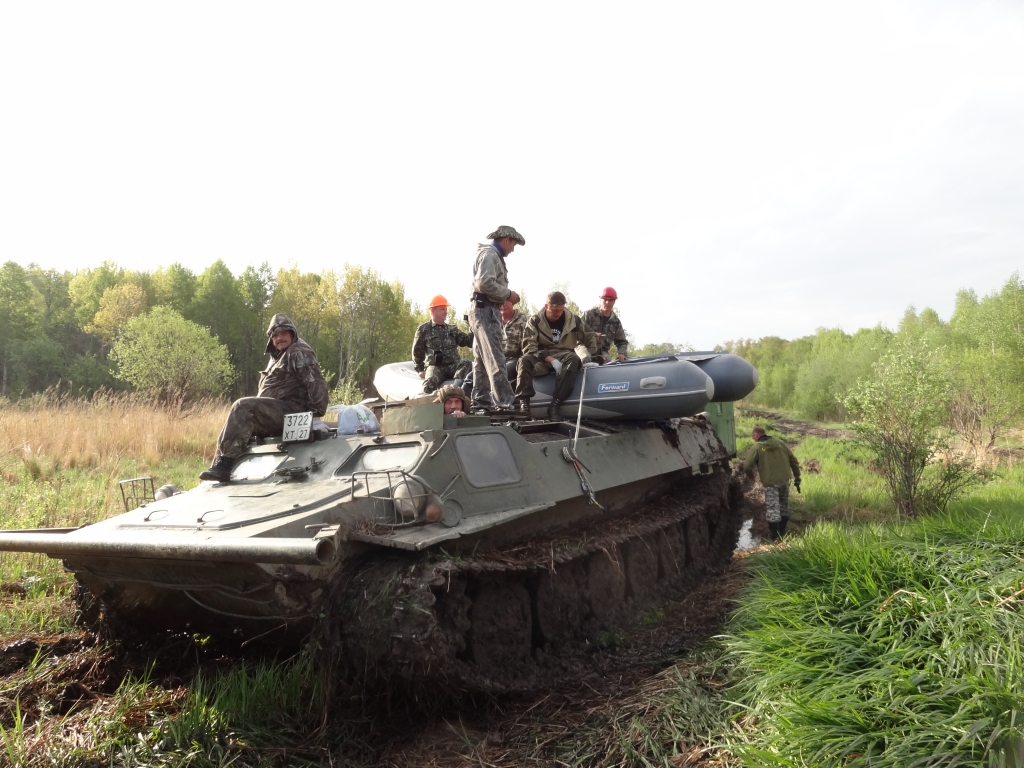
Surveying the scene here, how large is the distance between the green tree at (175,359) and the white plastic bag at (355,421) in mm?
17600

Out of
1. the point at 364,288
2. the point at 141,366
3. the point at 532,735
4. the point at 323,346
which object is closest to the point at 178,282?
the point at 323,346

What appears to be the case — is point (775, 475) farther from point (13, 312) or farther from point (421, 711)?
point (13, 312)

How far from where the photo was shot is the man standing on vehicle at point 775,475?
1023cm

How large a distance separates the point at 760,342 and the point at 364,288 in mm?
38669

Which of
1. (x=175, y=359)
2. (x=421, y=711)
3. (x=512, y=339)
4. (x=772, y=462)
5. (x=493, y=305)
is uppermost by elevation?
(x=175, y=359)

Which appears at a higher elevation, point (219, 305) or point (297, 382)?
point (219, 305)

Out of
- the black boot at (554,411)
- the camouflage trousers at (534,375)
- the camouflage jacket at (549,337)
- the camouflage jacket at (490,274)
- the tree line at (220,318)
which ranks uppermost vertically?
the tree line at (220,318)

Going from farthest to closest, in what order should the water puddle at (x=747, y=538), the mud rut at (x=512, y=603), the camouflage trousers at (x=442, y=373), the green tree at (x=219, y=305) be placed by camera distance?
the green tree at (x=219, y=305) < the water puddle at (x=747, y=538) < the camouflage trousers at (x=442, y=373) < the mud rut at (x=512, y=603)

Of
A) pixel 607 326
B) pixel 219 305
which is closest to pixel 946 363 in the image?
pixel 607 326

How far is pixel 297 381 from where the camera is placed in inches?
262

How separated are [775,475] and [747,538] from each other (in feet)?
5.35

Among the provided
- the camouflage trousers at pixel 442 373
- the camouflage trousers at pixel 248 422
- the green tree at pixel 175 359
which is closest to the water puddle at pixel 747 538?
the camouflage trousers at pixel 442 373

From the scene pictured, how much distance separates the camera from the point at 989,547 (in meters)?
5.06

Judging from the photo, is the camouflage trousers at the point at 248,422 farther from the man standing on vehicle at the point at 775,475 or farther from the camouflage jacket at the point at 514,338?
the man standing on vehicle at the point at 775,475
